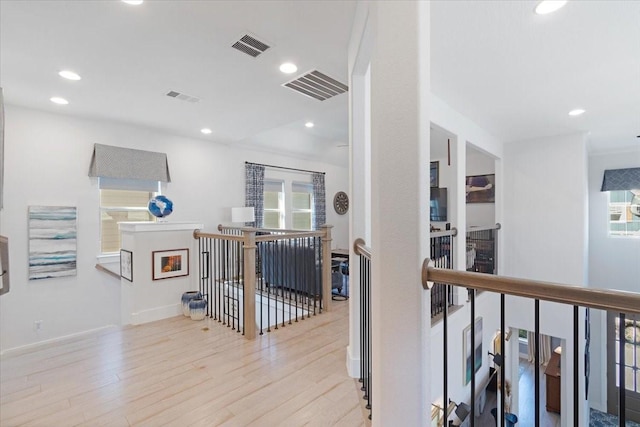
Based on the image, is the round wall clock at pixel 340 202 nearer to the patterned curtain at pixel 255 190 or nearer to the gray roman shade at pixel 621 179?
the patterned curtain at pixel 255 190

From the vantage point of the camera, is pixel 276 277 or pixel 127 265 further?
pixel 276 277

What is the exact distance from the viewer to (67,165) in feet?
13.5

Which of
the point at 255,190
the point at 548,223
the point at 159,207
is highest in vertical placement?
the point at 255,190

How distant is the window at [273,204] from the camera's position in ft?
22.2

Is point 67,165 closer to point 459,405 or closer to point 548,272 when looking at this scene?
point 459,405

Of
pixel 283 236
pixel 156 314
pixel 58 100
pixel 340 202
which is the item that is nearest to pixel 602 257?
pixel 340 202

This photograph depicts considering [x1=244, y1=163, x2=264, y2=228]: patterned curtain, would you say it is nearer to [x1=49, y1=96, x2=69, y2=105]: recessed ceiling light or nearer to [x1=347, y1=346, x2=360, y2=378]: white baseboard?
[x1=49, y1=96, x2=69, y2=105]: recessed ceiling light

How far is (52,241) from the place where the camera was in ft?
13.0

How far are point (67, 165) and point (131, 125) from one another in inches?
40.2

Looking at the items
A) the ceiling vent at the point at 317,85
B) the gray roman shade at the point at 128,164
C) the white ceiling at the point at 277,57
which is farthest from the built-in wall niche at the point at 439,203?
the gray roman shade at the point at 128,164

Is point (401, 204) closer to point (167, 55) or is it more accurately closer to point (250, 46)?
point (250, 46)

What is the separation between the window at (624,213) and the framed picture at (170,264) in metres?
7.72

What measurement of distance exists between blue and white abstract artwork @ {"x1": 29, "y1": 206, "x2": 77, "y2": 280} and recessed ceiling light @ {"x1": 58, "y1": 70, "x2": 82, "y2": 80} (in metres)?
1.88

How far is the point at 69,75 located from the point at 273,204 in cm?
435
